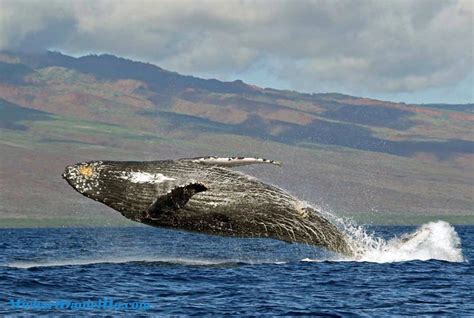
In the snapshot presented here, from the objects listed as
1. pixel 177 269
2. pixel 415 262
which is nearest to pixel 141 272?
pixel 177 269

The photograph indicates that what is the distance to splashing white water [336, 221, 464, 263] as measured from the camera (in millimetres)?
26781

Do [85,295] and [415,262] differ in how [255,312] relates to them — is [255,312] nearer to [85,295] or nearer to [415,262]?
[85,295]

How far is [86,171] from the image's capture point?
2303 cm

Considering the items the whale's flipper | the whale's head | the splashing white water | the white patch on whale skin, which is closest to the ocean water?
the splashing white water

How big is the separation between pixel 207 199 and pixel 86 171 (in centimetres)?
323

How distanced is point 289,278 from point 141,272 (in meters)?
4.62

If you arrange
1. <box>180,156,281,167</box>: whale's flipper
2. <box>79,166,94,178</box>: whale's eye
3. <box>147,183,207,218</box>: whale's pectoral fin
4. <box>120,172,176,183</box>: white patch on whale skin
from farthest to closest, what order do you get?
<box>79,166,94,178</box>: whale's eye → <box>120,172,176,183</box>: white patch on whale skin → <box>180,156,281,167</box>: whale's flipper → <box>147,183,207,218</box>: whale's pectoral fin

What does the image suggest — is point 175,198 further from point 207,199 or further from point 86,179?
point 86,179

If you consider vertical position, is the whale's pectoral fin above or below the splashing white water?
above

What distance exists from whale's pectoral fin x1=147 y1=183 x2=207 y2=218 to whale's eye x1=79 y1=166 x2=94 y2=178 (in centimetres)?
228

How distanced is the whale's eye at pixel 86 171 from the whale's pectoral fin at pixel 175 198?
2283mm
